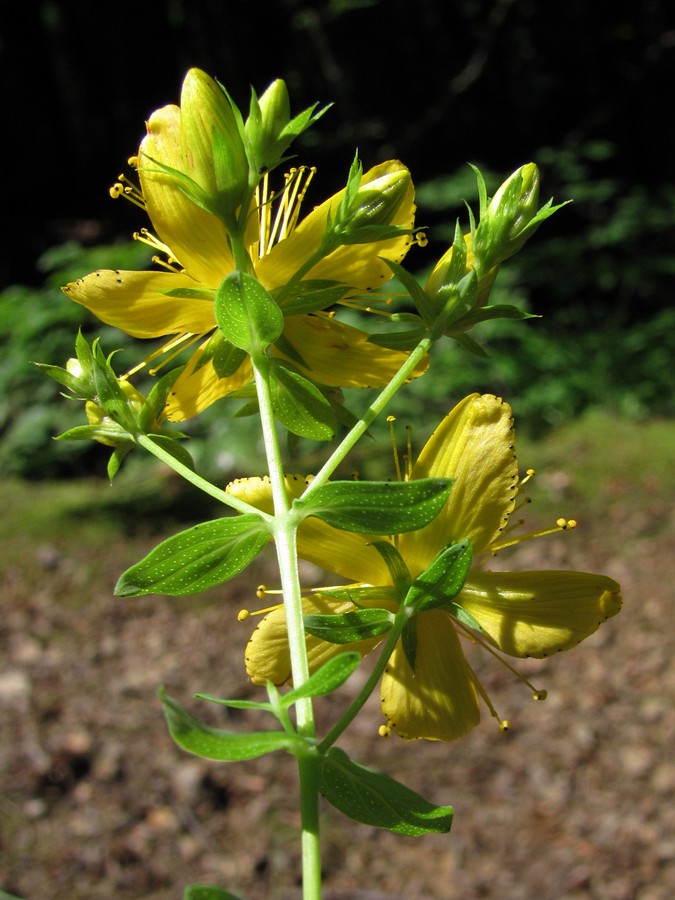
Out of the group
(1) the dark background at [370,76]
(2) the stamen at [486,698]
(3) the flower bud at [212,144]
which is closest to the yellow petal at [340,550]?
(2) the stamen at [486,698]

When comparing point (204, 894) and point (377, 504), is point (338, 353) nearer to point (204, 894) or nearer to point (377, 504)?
point (377, 504)

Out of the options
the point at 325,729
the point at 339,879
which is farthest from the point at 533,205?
the point at 325,729

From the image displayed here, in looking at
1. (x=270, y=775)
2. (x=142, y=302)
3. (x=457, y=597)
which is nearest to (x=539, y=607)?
(x=457, y=597)

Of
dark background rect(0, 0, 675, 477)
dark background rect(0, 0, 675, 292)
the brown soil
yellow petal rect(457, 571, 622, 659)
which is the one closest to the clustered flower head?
yellow petal rect(457, 571, 622, 659)

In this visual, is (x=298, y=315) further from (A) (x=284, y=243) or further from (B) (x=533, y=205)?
(B) (x=533, y=205)

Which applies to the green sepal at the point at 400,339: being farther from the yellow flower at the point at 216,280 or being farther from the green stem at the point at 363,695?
the green stem at the point at 363,695

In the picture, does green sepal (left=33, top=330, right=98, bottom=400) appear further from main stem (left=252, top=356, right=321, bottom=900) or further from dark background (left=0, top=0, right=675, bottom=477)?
dark background (left=0, top=0, right=675, bottom=477)

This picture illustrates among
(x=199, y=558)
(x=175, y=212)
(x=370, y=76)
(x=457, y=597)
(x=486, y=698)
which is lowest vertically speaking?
(x=486, y=698)
